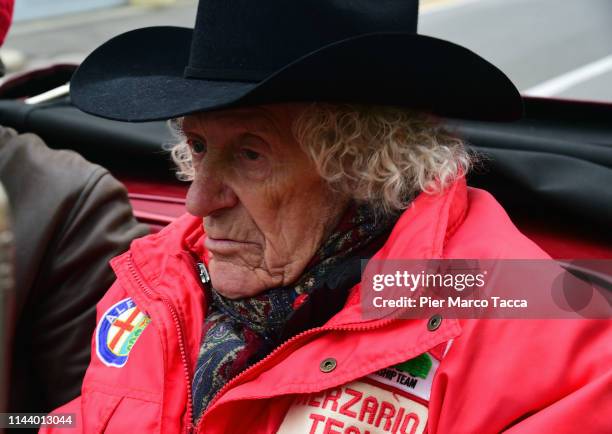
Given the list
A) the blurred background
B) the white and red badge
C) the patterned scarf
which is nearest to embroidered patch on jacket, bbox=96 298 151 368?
the patterned scarf

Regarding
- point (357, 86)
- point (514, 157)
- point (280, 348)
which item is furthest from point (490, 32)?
point (280, 348)

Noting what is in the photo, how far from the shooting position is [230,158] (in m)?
1.83

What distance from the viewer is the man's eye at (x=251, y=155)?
1.81 m

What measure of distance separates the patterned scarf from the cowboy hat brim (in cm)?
27

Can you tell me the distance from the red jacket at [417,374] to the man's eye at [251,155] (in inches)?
12.4

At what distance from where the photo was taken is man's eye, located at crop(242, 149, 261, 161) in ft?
5.94

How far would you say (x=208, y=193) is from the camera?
1.83 meters

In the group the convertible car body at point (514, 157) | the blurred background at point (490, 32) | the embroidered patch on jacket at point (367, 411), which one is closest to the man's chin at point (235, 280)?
the embroidered patch on jacket at point (367, 411)

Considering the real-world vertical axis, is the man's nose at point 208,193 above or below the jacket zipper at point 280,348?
above

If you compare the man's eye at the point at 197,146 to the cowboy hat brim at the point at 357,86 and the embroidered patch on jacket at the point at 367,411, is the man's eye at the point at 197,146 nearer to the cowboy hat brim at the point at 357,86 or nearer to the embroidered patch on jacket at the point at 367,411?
the cowboy hat brim at the point at 357,86

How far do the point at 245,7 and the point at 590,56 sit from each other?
28.4 ft

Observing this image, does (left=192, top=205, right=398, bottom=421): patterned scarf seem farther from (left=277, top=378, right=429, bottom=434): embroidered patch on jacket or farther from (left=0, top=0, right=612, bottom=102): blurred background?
(left=0, top=0, right=612, bottom=102): blurred background

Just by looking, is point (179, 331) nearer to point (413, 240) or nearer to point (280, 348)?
point (280, 348)

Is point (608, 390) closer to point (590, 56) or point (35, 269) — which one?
point (35, 269)
